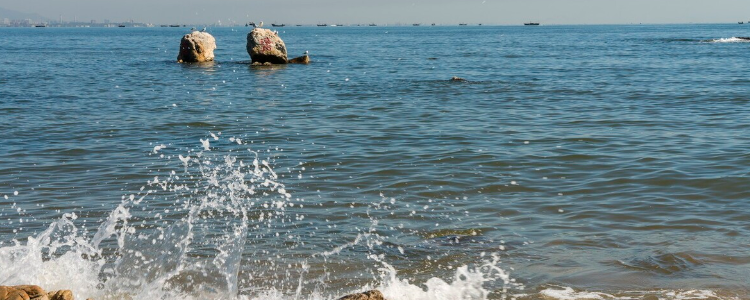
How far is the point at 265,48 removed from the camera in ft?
139

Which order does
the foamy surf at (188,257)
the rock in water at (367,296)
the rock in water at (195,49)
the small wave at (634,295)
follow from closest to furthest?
the rock in water at (367,296) < the small wave at (634,295) < the foamy surf at (188,257) < the rock in water at (195,49)

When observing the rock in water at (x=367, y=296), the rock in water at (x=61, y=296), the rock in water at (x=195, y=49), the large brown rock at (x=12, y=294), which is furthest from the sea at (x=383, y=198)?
the rock in water at (x=195, y=49)

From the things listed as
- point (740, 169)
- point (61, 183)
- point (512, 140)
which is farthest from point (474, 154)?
point (61, 183)

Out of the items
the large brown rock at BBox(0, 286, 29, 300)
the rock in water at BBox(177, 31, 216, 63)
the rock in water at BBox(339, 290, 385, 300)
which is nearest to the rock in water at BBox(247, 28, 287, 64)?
the rock in water at BBox(177, 31, 216, 63)

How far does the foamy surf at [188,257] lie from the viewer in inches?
292

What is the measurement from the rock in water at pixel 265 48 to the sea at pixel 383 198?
19.3 metres

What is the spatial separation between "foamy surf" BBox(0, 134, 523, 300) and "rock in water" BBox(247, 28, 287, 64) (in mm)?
31304

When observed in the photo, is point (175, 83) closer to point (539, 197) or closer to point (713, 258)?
point (539, 197)

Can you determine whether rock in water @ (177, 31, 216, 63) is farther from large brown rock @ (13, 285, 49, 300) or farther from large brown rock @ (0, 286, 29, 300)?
large brown rock @ (0, 286, 29, 300)

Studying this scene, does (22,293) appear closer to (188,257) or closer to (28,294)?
(28,294)

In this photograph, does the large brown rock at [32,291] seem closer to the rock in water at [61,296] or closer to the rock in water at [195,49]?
the rock in water at [61,296]

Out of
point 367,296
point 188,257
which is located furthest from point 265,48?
point 367,296

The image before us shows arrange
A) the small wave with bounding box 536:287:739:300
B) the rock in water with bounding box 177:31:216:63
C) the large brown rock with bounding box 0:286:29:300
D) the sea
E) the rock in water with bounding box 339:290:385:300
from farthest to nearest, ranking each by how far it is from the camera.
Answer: the rock in water with bounding box 177:31:216:63
the sea
the small wave with bounding box 536:287:739:300
the rock in water with bounding box 339:290:385:300
the large brown rock with bounding box 0:286:29:300

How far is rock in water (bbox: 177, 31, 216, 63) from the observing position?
1759 inches
